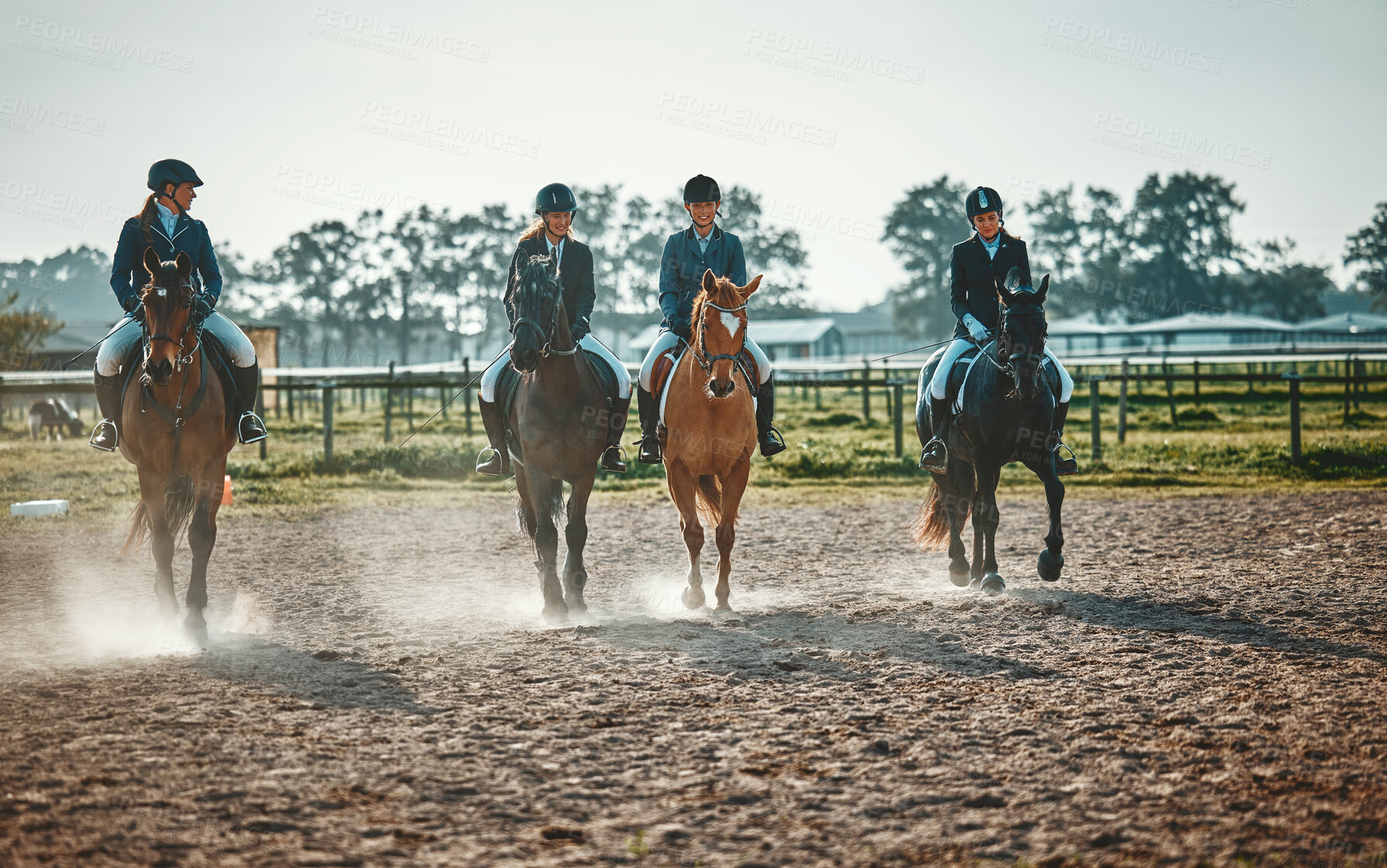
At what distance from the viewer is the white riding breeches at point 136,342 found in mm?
6730

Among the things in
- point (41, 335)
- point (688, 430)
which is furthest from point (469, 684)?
point (41, 335)

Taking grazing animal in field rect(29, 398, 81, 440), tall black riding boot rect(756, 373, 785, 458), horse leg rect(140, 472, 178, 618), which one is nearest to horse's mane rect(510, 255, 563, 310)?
tall black riding boot rect(756, 373, 785, 458)

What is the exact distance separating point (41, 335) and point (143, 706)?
49.5 m

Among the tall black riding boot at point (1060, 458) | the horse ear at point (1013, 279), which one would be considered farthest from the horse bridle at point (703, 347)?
the tall black riding boot at point (1060, 458)

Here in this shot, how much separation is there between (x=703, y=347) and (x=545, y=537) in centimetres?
172

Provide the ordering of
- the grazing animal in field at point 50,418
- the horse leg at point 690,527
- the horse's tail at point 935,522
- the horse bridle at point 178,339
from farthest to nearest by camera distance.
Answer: the grazing animal in field at point 50,418, the horse's tail at point 935,522, the horse leg at point 690,527, the horse bridle at point 178,339

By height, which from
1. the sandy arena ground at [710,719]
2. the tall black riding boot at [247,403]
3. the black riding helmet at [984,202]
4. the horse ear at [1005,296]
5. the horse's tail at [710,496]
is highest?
the black riding helmet at [984,202]

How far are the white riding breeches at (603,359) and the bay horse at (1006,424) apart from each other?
2541 mm

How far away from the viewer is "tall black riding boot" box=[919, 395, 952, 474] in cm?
799

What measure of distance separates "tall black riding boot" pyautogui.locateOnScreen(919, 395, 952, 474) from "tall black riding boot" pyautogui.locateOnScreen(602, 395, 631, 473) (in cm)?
231

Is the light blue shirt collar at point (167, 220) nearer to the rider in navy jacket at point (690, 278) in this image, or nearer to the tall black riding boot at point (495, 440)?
the tall black riding boot at point (495, 440)

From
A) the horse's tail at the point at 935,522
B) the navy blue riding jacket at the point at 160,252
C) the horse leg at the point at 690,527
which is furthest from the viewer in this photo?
the horse's tail at the point at 935,522

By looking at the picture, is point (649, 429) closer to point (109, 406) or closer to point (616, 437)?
point (616, 437)

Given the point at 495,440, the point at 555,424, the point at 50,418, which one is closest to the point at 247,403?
the point at 495,440
